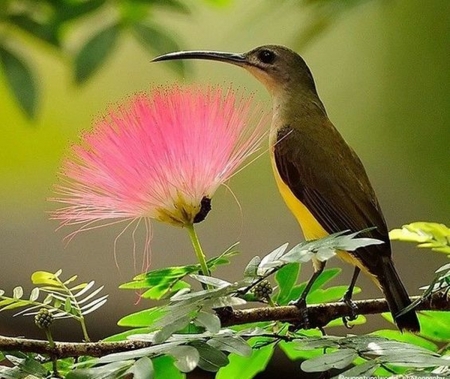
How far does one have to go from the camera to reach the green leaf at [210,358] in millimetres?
382

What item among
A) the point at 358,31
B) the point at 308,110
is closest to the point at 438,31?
the point at 358,31

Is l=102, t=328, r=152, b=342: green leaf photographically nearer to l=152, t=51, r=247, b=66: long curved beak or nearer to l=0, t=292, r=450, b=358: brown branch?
A: l=0, t=292, r=450, b=358: brown branch

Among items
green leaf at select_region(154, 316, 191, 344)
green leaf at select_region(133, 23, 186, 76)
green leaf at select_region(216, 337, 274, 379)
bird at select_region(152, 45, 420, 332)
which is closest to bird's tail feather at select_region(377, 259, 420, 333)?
bird at select_region(152, 45, 420, 332)

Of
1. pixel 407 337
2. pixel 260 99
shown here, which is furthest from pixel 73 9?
pixel 407 337

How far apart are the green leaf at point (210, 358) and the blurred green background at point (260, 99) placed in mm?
668

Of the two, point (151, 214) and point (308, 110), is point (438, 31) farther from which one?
point (151, 214)

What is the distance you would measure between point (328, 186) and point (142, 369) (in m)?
0.28

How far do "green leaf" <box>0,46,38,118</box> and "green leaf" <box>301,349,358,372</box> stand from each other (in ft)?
2.15

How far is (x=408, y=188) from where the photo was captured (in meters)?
1.20

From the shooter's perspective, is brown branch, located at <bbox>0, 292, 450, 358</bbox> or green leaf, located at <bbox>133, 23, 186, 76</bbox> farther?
green leaf, located at <bbox>133, 23, 186, 76</bbox>

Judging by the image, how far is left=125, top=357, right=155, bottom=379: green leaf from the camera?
353mm

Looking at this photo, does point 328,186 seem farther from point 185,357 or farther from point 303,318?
point 185,357

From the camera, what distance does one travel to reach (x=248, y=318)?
46 centimetres

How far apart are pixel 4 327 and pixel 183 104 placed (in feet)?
2.37
